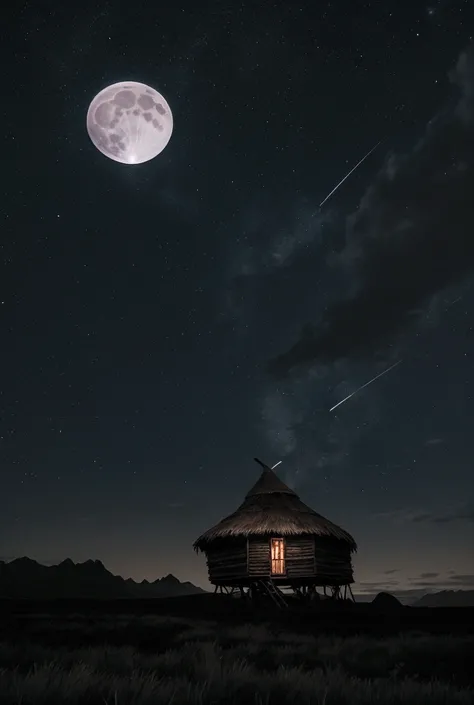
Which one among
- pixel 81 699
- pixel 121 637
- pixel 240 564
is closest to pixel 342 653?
pixel 121 637

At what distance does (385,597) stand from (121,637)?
88.9 feet

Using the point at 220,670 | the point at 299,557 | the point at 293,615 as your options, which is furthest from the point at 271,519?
the point at 220,670

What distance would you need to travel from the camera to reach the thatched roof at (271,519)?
26312 mm

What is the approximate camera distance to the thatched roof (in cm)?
2631

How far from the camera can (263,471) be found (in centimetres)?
3328

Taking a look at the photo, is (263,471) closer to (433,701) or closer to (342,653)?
(342,653)

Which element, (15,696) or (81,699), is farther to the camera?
(81,699)

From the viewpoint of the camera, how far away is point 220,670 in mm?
4684

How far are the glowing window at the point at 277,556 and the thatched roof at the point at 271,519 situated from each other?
1385mm

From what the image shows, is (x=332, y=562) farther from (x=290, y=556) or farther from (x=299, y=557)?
(x=290, y=556)

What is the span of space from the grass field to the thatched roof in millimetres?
14024

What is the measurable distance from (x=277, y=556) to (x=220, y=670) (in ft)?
78.8

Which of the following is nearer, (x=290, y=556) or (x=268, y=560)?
(x=268, y=560)

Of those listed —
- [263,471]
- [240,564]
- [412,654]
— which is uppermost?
[263,471]
